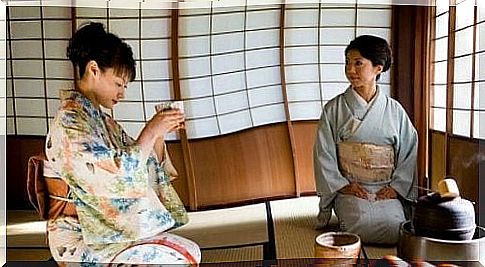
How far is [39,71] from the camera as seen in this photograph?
83 centimetres

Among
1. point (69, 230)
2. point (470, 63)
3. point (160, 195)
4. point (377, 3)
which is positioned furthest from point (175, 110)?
point (470, 63)

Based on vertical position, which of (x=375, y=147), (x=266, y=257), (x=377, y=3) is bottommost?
(x=266, y=257)

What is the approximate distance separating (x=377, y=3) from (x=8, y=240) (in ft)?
2.14

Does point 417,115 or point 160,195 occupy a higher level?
point 417,115

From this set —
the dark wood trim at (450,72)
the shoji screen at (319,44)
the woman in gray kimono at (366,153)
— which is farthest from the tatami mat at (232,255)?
the dark wood trim at (450,72)

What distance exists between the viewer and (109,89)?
83cm

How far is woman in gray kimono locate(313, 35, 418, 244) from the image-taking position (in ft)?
2.82

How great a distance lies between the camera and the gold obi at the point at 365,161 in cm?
87

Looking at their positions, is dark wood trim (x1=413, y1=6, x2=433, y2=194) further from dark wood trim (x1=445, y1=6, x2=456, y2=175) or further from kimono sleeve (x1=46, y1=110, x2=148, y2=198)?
kimono sleeve (x1=46, y1=110, x2=148, y2=198)

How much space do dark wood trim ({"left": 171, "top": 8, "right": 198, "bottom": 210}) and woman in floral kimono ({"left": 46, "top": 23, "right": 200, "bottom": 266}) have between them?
21 millimetres

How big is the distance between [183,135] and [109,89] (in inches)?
5.0

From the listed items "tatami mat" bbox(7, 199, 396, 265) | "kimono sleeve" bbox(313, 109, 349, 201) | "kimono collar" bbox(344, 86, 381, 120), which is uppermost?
"kimono collar" bbox(344, 86, 381, 120)

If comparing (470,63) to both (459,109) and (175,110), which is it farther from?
(175,110)

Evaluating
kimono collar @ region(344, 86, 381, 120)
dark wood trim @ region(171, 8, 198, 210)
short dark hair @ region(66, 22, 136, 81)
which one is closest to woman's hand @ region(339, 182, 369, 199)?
kimono collar @ region(344, 86, 381, 120)
